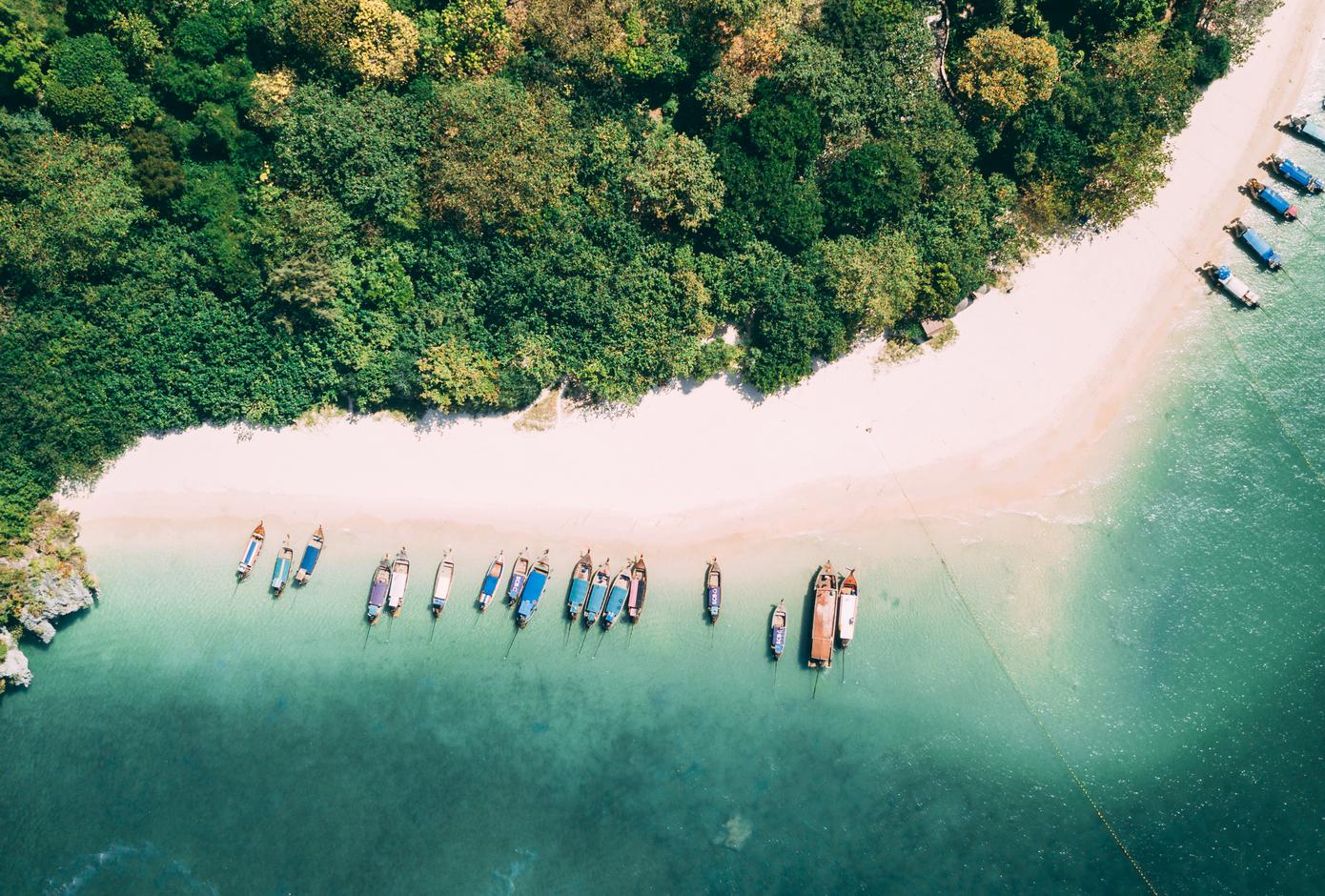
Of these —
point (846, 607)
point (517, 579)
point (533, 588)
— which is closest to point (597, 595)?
point (533, 588)

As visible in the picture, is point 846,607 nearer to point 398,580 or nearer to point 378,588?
point 398,580

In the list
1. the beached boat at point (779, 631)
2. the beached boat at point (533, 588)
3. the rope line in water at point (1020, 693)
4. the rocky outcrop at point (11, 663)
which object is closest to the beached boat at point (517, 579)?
the beached boat at point (533, 588)

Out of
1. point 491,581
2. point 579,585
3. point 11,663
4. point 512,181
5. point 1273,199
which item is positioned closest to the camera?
point 512,181

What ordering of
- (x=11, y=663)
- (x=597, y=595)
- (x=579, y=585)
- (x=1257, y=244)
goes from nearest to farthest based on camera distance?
(x=11, y=663)
(x=1257, y=244)
(x=579, y=585)
(x=597, y=595)

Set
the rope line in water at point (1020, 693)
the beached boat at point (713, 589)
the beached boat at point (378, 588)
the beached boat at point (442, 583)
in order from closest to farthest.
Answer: the rope line in water at point (1020, 693)
the beached boat at point (713, 589)
the beached boat at point (378, 588)
the beached boat at point (442, 583)

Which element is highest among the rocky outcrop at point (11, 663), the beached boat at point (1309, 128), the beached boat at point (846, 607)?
the beached boat at point (1309, 128)

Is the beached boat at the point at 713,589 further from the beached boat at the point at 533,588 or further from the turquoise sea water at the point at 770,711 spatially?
the beached boat at the point at 533,588

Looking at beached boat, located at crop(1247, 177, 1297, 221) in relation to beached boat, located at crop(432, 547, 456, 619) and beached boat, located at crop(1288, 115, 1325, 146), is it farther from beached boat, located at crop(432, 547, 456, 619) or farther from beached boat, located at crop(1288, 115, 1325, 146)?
beached boat, located at crop(432, 547, 456, 619)
